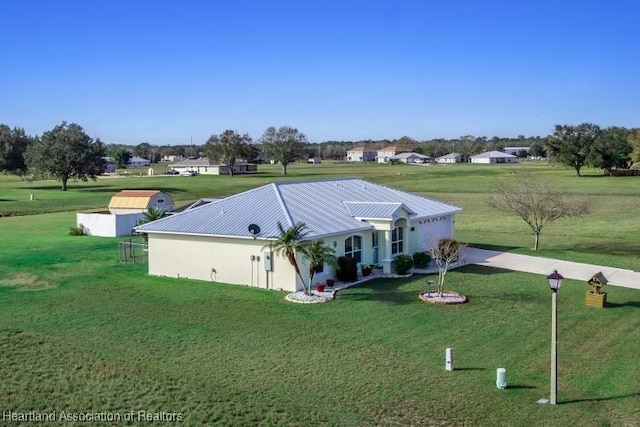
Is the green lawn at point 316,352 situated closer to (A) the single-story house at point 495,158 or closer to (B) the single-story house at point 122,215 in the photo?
(B) the single-story house at point 122,215

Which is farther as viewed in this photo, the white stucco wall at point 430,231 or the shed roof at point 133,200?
the shed roof at point 133,200

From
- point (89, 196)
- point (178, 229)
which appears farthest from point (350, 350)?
point (89, 196)

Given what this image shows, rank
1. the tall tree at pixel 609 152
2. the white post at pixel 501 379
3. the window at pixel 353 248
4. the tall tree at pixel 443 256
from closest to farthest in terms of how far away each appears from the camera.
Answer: the white post at pixel 501 379 → the tall tree at pixel 443 256 → the window at pixel 353 248 → the tall tree at pixel 609 152

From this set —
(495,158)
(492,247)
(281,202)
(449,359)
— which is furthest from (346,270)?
(495,158)

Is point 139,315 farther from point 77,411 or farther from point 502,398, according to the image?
point 502,398

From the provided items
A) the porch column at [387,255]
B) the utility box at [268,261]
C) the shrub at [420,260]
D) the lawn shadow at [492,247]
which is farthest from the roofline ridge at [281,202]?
the lawn shadow at [492,247]

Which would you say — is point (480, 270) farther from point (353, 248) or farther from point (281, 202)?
point (281, 202)
